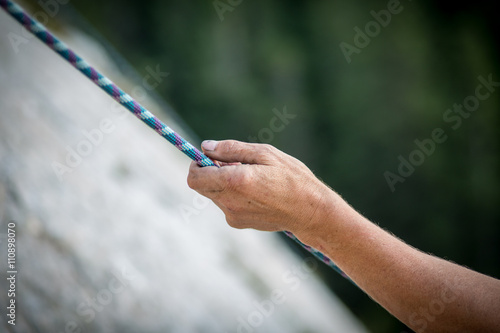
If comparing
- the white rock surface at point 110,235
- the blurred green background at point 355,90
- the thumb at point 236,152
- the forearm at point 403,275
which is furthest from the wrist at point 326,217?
the blurred green background at point 355,90

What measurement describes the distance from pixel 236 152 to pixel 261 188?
0.34 feet

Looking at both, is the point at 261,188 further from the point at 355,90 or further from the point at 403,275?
the point at 355,90

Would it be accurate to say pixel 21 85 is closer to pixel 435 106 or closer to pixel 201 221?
pixel 201 221

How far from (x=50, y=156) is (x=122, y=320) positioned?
633 mm

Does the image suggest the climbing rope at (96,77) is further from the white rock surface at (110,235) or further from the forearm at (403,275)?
the white rock surface at (110,235)

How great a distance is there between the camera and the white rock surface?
1.35m

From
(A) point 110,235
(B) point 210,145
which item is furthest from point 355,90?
(B) point 210,145

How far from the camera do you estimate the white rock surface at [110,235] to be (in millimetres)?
1354

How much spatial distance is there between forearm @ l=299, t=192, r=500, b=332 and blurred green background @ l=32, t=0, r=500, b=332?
3.47 metres

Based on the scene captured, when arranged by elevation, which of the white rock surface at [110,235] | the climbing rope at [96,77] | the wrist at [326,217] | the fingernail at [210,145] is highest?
the wrist at [326,217]

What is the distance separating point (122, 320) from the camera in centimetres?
142

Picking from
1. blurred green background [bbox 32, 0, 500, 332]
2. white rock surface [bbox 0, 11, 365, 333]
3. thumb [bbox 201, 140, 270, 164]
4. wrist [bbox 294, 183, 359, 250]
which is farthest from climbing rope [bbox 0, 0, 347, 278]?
blurred green background [bbox 32, 0, 500, 332]

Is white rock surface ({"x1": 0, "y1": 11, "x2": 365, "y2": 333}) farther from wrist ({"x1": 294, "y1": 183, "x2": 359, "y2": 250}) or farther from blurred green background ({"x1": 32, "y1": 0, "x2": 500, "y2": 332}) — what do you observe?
blurred green background ({"x1": 32, "y1": 0, "x2": 500, "y2": 332})

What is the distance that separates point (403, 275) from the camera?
92 cm
